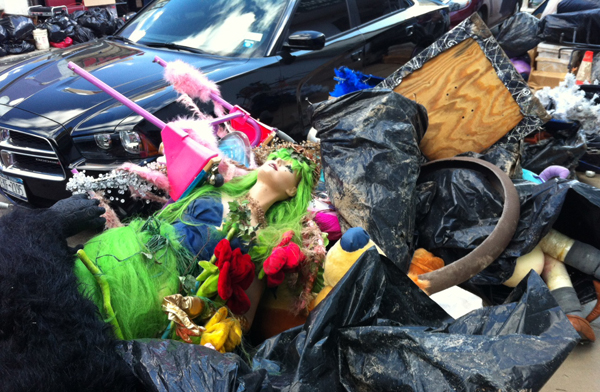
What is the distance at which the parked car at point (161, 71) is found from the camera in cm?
291

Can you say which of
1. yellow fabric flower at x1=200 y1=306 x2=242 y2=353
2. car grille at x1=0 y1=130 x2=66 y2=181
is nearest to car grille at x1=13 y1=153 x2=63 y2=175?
car grille at x1=0 y1=130 x2=66 y2=181

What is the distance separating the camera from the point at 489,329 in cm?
151

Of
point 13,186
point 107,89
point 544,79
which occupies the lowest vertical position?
point 544,79

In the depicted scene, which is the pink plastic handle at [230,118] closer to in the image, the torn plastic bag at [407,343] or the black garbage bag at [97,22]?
the torn plastic bag at [407,343]

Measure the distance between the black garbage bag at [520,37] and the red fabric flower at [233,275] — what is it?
15.9 feet

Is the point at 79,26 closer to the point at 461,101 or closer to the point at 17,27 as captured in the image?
the point at 17,27

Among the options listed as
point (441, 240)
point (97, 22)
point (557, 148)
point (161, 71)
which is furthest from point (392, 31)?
point (97, 22)

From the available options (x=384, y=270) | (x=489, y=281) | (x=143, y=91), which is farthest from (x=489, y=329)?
(x=143, y=91)

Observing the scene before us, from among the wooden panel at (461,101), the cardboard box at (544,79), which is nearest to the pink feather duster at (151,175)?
the wooden panel at (461,101)

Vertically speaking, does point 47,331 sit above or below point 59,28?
above

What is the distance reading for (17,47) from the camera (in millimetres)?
8492

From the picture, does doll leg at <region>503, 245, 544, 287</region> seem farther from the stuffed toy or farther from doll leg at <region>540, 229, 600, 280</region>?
the stuffed toy

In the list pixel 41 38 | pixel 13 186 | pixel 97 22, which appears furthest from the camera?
pixel 97 22

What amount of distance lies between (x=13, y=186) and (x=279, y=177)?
1998 millimetres
